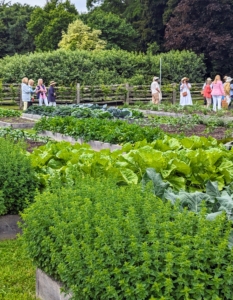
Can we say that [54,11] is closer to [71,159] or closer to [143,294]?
[71,159]

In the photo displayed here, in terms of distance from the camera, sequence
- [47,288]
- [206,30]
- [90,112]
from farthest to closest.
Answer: [206,30] < [90,112] < [47,288]

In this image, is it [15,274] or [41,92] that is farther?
[41,92]

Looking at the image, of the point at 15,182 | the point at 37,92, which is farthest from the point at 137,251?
the point at 37,92

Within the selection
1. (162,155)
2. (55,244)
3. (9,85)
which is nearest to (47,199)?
(55,244)

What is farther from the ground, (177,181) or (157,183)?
(157,183)

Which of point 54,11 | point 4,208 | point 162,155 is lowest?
point 4,208

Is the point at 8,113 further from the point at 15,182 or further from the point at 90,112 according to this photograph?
the point at 15,182

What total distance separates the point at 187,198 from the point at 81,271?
1.38 metres

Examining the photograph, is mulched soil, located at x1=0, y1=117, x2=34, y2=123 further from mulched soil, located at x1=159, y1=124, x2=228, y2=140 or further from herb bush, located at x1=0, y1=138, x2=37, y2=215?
herb bush, located at x1=0, y1=138, x2=37, y2=215

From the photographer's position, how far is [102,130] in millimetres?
11391

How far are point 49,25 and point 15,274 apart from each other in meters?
44.0

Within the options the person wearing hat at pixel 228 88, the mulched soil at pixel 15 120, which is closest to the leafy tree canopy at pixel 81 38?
the person wearing hat at pixel 228 88

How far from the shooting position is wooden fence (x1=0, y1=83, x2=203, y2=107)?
26172mm

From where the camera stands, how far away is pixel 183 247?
3008 millimetres
